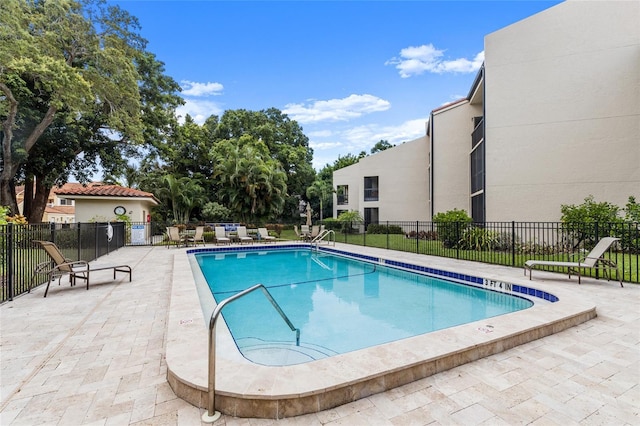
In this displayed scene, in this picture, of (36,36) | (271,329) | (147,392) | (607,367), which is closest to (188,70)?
(36,36)

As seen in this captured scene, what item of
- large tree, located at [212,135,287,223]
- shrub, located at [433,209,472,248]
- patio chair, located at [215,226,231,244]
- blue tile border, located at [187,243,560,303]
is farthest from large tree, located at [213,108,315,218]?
shrub, located at [433,209,472,248]

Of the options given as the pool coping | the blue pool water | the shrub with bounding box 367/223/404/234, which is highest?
the shrub with bounding box 367/223/404/234

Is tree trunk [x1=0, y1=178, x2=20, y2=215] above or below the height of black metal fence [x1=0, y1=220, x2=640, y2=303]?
above

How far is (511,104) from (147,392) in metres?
15.9

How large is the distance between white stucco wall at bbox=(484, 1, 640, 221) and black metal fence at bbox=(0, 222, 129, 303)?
15563 millimetres

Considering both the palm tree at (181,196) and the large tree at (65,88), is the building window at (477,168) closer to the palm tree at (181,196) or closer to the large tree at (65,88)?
the large tree at (65,88)

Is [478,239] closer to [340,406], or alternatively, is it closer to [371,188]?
[340,406]

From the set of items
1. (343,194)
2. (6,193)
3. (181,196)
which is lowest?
(6,193)

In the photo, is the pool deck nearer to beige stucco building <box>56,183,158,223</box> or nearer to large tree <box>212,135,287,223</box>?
beige stucco building <box>56,183,158,223</box>

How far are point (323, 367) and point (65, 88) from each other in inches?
678

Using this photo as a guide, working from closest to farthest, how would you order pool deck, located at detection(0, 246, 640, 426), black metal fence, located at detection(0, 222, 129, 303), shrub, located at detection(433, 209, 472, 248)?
pool deck, located at detection(0, 246, 640, 426), black metal fence, located at detection(0, 222, 129, 303), shrub, located at detection(433, 209, 472, 248)

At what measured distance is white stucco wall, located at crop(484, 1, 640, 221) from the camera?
11797 millimetres

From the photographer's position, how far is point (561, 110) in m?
12.6

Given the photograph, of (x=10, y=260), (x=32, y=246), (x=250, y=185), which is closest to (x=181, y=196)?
(x=250, y=185)
